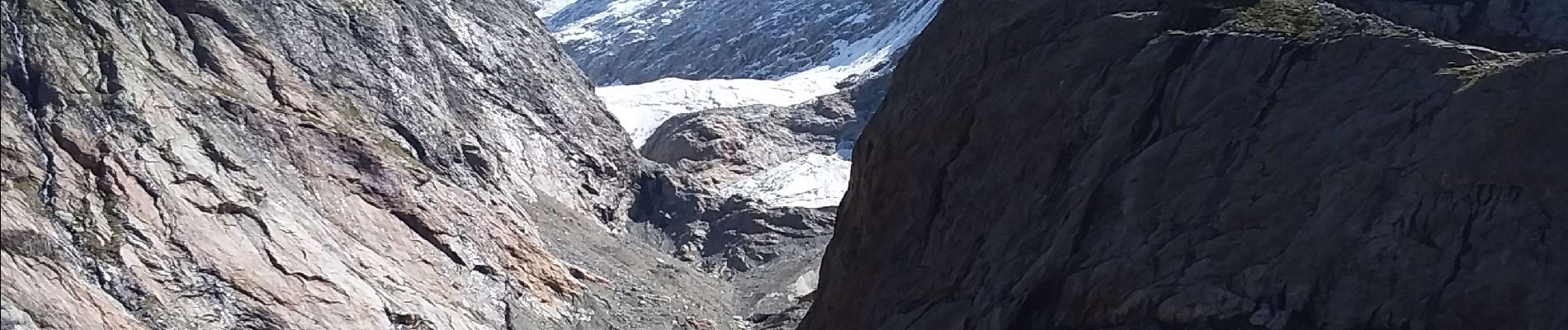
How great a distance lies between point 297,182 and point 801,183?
67.5 meters

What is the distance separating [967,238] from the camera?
88.4 ft

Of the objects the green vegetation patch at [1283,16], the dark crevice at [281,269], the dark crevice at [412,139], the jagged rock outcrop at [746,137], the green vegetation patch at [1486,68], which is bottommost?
the jagged rock outcrop at [746,137]

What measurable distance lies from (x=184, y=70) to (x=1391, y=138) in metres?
53.6

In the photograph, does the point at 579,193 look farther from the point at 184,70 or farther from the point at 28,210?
the point at 28,210

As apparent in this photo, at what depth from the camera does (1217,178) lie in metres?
22.4

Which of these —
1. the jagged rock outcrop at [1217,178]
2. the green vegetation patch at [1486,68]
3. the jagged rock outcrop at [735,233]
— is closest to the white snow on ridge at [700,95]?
the jagged rock outcrop at [735,233]

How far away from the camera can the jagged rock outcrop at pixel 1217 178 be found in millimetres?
18781

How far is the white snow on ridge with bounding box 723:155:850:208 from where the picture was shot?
393ft

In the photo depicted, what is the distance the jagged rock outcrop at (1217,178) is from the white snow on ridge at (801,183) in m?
86.3

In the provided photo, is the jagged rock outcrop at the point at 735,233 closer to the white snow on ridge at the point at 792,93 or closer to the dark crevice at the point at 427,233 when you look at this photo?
the white snow on ridge at the point at 792,93

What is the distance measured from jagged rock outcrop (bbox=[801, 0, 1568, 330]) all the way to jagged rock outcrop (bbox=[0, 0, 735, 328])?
23.7 metres

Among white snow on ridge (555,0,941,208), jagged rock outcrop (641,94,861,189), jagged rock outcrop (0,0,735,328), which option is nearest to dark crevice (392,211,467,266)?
jagged rock outcrop (0,0,735,328)

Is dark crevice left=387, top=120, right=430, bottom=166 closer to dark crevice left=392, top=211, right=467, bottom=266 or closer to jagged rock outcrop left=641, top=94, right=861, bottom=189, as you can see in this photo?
dark crevice left=392, top=211, right=467, bottom=266

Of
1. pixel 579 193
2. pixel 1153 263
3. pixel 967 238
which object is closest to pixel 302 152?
pixel 579 193
